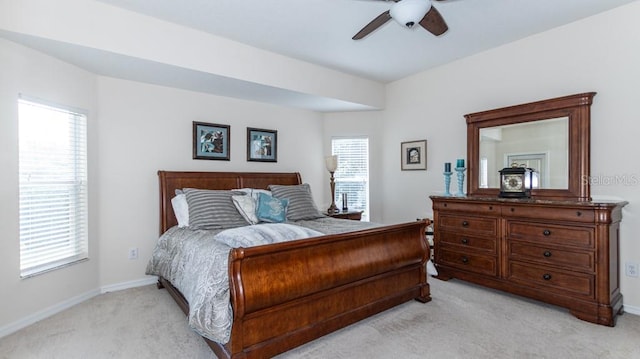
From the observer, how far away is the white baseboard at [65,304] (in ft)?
8.36

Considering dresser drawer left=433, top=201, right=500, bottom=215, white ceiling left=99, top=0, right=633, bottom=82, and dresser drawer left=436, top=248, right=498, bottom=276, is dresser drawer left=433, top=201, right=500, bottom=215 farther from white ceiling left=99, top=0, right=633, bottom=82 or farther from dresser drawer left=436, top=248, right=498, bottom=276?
white ceiling left=99, top=0, right=633, bottom=82

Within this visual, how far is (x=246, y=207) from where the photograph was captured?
349cm

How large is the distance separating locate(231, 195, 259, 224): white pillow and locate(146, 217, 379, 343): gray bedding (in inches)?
19.2

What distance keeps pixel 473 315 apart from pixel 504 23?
9.07 feet

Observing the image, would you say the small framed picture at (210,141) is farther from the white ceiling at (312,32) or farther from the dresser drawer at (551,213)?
the dresser drawer at (551,213)

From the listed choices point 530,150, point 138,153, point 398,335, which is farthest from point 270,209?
point 530,150

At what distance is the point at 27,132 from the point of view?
2.74m

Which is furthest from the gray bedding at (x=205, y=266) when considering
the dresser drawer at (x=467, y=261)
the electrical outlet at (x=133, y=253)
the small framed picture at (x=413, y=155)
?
the small framed picture at (x=413, y=155)

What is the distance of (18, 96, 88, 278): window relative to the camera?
2.73 metres

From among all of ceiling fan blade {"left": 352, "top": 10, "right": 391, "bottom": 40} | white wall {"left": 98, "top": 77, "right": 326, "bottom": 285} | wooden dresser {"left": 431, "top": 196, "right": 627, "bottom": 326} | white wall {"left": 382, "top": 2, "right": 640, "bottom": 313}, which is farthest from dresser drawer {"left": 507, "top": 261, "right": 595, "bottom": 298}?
white wall {"left": 98, "top": 77, "right": 326, "bottom": 285}

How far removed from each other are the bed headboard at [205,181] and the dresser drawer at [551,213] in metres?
2.78

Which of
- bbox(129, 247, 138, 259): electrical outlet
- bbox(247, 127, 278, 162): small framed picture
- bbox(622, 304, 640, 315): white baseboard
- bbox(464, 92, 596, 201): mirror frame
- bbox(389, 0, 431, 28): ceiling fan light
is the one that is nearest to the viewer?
bbox(389, 0, 431, 28): ceiling fan light

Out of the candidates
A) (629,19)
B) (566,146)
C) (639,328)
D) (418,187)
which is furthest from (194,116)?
(639,328)

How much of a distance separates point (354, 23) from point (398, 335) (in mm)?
2764
